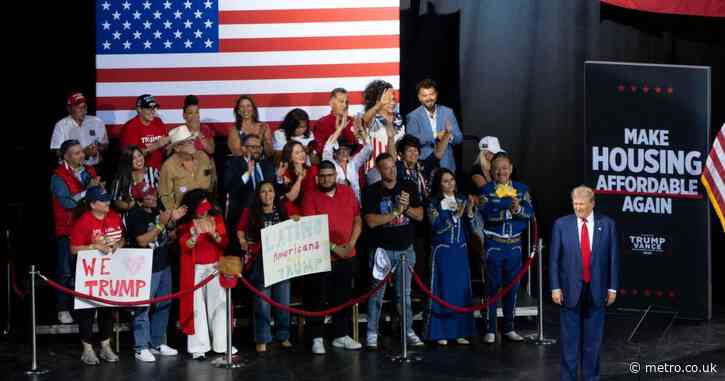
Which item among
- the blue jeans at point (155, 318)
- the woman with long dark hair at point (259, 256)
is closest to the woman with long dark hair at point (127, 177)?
the blue jeans at point (155, 318)

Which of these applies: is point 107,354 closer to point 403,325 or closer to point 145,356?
point 145,356

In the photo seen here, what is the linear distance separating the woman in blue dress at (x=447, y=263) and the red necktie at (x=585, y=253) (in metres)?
1.98

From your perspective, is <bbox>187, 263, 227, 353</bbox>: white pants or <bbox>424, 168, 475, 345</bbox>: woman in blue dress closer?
<bbox>187, 263, 227, 353</bbox>: white pants

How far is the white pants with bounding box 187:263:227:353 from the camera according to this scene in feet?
35.2

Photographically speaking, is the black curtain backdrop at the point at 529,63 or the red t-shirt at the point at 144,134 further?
the black curtain backdrop at the point at 529,63

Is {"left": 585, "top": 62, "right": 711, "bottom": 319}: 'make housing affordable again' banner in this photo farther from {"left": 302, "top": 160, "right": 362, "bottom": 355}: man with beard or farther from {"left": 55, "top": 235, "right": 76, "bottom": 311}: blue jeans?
{"left": 55, "top": 235, "right": 76, "bottom": 311}: blue jeans

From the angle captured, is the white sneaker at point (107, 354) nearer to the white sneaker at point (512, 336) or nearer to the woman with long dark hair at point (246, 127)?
the woman with long dark hair at point (246, 127)

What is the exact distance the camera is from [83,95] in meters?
12.6

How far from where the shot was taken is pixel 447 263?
11172mm

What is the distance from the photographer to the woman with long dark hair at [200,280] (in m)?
10.7

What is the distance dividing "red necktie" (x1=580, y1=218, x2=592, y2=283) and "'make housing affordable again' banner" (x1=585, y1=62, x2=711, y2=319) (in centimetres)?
287

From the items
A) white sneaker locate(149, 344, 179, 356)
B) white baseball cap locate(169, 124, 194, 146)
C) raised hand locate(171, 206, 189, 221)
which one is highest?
white baseball cap locate(169, 124, 194, 146)

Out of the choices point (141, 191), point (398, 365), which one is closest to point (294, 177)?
point (141, 191)

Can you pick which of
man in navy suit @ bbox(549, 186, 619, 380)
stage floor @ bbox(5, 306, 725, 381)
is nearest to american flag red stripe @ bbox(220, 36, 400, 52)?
stage floor @ bbox(5, 306, 725, 381)
